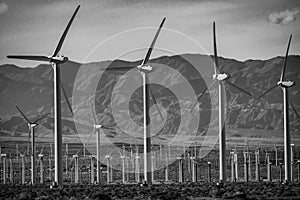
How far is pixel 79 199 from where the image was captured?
205 feet

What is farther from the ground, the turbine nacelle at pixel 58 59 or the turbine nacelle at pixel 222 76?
the turbine nacelle at pixel 58 59

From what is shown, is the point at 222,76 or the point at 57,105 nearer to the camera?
the point at 57,105

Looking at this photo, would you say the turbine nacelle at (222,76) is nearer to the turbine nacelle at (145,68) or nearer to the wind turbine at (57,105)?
the turbine nacelle at (145,68)

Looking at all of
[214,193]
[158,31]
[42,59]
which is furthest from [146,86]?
[214,193]

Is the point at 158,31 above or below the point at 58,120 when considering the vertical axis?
above

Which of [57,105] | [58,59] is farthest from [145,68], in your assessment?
[57,105]

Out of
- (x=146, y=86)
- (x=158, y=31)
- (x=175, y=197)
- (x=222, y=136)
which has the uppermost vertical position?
(x=158, y=31)

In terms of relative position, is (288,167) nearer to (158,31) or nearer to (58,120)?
(158,31)

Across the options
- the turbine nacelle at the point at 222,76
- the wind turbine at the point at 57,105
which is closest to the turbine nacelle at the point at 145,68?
the turbine nacelle at the point at 222,76

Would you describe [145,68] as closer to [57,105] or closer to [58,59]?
[58,59]

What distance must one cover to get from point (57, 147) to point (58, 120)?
325 centimetres

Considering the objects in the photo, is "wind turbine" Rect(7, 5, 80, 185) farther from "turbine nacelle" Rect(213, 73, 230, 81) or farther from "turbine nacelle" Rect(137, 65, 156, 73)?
"turbine nacelle" Rect(213, 73, 230, 81)

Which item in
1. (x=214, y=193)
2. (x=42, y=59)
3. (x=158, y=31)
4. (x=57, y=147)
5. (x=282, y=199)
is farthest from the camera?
(x=158, y=31)

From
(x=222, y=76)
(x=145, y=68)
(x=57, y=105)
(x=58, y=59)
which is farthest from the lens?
(x=145, y=68)
